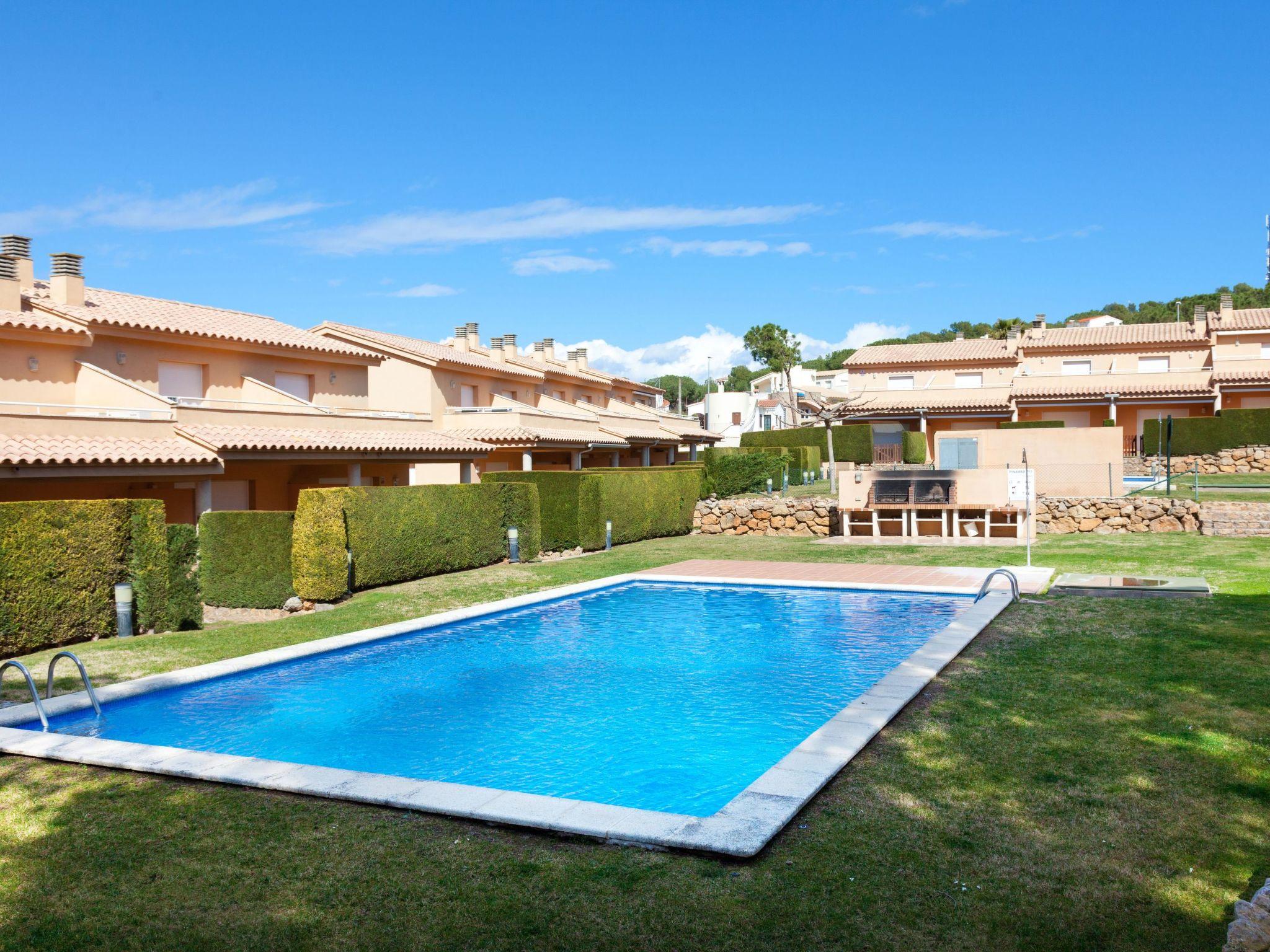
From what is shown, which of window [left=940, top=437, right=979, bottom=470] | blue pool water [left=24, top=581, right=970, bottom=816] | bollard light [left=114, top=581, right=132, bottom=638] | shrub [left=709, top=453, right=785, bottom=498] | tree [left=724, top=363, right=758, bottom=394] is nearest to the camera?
blue pool water [left=24, top=581, right=970, bottom=816]

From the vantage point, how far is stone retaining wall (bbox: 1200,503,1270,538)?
829 inches

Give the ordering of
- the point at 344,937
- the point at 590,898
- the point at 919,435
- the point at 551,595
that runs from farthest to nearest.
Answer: the point at 919,435
the point at 551,595
the point at 590,898
the point at 344,937

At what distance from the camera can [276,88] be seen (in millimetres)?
25078

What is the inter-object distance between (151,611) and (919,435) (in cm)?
3866

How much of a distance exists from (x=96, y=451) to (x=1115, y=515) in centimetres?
2260

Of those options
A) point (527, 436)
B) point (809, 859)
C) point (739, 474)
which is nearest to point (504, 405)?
point (527, 436)

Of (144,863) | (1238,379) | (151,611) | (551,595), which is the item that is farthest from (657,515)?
(1238,379)

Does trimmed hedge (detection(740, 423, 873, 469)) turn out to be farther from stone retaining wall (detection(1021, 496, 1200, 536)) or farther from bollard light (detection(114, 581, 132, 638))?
bollard light (detection(114, 581, 132, 638))

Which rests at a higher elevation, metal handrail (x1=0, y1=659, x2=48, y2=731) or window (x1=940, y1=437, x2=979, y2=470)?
window (x1=940, y1=437, x2=979, y2=470)

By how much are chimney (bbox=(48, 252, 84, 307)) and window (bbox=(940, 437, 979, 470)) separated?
78.9 ft

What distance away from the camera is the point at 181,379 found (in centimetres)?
2583

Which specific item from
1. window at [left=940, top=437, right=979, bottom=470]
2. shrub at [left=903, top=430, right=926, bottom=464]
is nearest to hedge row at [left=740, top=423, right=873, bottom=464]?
shrub at [left=903, top=430, right=926, bottom=464]

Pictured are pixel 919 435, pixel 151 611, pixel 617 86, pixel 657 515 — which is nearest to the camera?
pixel 151 611

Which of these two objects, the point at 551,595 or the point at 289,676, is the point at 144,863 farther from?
the point at 551,595
